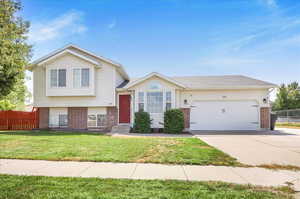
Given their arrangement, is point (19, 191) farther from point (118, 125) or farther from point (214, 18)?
point (214, 18)

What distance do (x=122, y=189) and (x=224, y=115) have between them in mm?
12093

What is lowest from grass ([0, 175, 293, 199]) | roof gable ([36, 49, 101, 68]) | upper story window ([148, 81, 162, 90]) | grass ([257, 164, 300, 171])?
grass ([257, 164, 300, 171])

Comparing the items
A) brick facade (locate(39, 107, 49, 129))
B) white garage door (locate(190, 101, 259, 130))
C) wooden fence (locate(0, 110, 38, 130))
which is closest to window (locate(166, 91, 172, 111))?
white garage door (locate(190, 101, 259, 130))

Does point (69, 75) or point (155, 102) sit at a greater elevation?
point (69, 75)

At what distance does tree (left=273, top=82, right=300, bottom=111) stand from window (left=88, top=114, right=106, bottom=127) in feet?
118

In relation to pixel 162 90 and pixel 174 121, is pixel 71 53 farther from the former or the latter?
pixel 174 121

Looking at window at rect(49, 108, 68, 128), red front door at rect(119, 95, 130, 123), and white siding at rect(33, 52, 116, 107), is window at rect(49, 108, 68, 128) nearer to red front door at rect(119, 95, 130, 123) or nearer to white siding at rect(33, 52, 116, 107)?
white siding at rect(33, 52, 116, 107)

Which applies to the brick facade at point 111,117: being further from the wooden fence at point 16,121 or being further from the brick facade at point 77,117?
the wooden fence at point 16,121

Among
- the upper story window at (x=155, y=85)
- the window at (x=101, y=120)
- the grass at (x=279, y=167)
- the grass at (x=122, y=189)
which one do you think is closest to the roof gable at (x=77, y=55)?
the upper story window at (x=155, y=85)

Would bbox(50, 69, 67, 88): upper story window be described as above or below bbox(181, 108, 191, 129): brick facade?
above

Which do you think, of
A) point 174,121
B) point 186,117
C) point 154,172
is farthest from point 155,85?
point 154,172

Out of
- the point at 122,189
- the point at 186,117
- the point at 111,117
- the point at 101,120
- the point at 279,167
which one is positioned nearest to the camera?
the point at 122,189

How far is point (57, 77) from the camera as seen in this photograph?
43.7 ft

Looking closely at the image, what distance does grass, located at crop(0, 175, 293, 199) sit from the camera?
2.74 m
